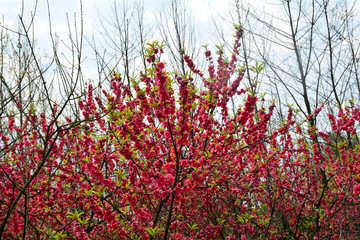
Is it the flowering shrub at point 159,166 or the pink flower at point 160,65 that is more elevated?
the pink flower at point 160,65

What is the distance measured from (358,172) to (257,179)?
5.72 feet

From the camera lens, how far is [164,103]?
8.63 ft

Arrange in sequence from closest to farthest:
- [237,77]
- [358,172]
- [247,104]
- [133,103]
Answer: [247,104], [237,77], [133,103], [358,172]

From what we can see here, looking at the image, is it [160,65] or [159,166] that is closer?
[160,65]

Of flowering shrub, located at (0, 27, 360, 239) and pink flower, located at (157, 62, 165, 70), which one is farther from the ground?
pink flower, located at (157, 62, 165, 70)

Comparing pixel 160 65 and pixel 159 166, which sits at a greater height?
pixel 160 65

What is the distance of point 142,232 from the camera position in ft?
9.99

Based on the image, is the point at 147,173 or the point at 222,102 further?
the point at 222,102

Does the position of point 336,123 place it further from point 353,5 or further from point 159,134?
point 353,5

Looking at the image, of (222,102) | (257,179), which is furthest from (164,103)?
(257,179)

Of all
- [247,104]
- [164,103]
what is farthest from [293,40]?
[164,103]

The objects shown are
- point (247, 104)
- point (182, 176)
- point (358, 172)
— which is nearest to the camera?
point (247, 104)

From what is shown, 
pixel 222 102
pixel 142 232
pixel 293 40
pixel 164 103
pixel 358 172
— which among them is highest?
pixel 293 40

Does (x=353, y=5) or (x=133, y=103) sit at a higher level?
(x=353, y=5)
